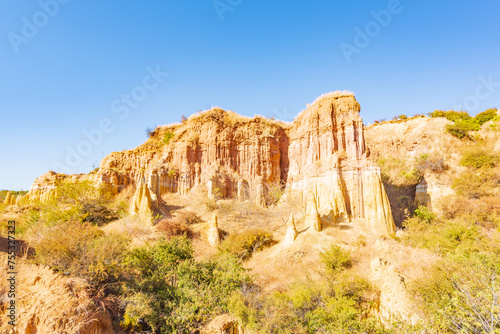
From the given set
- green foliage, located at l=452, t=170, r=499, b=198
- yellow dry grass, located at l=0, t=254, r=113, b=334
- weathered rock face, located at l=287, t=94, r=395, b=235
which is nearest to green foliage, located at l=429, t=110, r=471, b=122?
green foliage, located at l=452, t=170, r=499, b=198

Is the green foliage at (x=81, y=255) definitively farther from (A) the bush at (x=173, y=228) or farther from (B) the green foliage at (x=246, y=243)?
(A) the bush at (x=173, y=228)

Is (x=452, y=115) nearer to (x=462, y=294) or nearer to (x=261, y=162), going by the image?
(x=261, y=162)

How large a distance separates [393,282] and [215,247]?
36.8ft

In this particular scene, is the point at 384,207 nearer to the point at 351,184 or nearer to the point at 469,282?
the point at 351,184

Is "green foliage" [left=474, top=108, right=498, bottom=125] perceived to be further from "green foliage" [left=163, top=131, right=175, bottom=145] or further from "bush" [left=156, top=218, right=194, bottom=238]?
"green foliage" [left=163, top=131, right=175, bottom=145]

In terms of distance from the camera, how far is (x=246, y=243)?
17516 millimetres

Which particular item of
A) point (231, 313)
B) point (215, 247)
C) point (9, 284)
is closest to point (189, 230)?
point (215, 247)

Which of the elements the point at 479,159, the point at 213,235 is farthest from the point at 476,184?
the point at 213,235

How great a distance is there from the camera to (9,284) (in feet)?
24.5

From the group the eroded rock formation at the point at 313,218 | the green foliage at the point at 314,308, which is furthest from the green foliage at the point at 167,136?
the green foliage at the point at 314,308

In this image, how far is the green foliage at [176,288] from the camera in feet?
30.4

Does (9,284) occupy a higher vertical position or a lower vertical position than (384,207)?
lower

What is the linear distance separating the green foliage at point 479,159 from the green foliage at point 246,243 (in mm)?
18009

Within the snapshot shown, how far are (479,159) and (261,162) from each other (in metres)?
19.4
